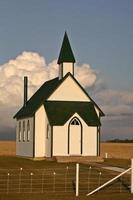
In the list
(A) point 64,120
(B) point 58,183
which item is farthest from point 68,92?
(B) point 58,183

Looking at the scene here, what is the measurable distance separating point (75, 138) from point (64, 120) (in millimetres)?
1885

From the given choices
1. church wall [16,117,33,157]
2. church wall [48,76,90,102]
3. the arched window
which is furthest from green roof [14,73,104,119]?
the arched window

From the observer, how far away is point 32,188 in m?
27.0

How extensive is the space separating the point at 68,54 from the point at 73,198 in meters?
30.3

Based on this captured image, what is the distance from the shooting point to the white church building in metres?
49.4

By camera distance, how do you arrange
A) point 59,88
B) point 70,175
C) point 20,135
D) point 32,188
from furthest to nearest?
point 20,135 < point 59,88 < point 70,175 < point 32,188

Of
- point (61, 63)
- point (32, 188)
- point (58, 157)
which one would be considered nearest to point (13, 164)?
point (58, 157)

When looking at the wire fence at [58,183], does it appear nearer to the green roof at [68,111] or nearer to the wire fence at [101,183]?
the wire fence at [101,183]

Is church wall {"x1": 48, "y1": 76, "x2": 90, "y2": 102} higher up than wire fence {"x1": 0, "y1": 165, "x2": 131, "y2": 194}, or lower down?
higher up

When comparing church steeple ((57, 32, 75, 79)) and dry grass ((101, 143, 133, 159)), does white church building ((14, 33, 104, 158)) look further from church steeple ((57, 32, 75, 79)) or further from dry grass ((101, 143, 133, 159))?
dry grass ((101, 143, 133, 159))

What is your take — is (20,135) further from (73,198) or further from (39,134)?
(73,198)

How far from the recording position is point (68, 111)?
5044 centimetres

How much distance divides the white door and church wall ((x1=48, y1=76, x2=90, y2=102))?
265cm

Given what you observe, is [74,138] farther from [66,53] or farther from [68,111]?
[66,53]
